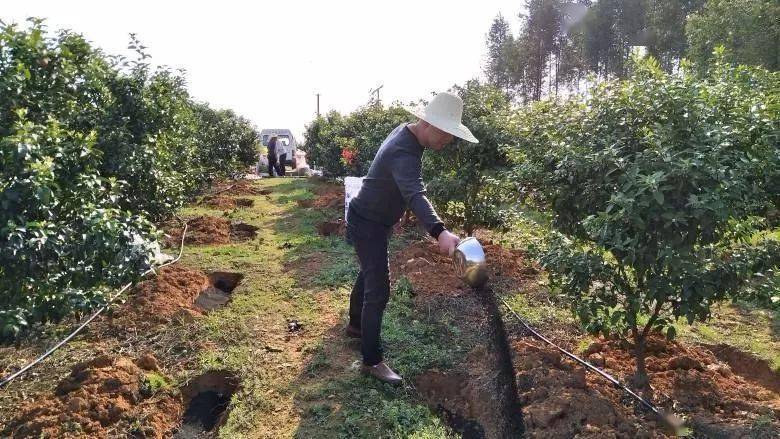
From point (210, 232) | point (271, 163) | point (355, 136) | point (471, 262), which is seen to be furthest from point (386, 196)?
point (271, 163)

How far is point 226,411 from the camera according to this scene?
332cm

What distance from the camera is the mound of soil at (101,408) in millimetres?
2953

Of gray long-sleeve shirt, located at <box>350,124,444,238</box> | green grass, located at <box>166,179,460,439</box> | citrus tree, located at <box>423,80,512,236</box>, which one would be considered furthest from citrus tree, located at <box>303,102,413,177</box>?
gray long-sleeve shirt, located at <box>350,124,444,238</box>

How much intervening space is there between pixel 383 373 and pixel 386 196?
3.79ft

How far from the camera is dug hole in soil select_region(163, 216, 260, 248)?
773 cm

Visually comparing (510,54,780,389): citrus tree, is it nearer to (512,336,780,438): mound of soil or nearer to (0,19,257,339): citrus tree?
(512,336,780,438): mound of soil

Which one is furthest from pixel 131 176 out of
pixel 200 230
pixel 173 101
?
pixel 200 230

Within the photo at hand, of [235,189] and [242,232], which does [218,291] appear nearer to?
[242,232]

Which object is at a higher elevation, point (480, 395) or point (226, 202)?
point (226, 202)

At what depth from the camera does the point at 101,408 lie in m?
3.11

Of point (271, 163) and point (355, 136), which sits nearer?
point (355, 136)

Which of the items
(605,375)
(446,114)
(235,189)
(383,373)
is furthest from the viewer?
(235,189)

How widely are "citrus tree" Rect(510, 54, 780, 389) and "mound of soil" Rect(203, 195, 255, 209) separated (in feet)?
29.5

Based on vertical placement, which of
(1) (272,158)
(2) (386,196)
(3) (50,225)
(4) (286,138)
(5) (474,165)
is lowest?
(3) (50,225)
